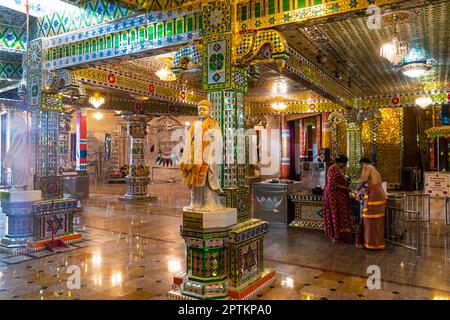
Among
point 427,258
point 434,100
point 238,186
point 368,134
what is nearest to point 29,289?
point 238,186

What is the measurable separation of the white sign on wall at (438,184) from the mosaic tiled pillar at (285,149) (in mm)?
9152

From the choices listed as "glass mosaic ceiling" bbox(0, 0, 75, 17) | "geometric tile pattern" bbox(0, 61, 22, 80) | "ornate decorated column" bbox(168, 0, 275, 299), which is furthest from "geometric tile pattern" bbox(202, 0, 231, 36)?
"geometric tile pattern" bbox(0, 61, 22, 80)

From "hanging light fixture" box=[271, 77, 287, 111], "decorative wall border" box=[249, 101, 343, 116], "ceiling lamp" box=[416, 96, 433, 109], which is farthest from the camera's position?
"decorative wall border" box=[249, 101, 343, 116]

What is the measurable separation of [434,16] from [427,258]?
337cm

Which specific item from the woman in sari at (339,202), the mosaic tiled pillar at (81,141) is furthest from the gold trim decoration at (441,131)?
the mosaic tiled pillar at (81,141)

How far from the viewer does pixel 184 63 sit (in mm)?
4352

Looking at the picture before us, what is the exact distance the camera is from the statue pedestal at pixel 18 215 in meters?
5.68

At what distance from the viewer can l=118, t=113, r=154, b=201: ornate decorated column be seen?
11.7 meters

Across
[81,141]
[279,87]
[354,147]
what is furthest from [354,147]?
[81,141]

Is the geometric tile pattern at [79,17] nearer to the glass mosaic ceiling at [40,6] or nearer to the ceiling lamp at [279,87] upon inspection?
the glass mosaic ceiling at [40,6]

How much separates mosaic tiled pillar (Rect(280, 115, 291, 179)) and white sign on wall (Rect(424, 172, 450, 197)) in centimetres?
915

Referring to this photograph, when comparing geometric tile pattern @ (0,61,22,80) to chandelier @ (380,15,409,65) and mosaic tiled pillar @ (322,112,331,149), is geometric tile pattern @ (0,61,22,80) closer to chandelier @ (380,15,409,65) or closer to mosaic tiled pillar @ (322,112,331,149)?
chandelier @ (380,15,409,65)
